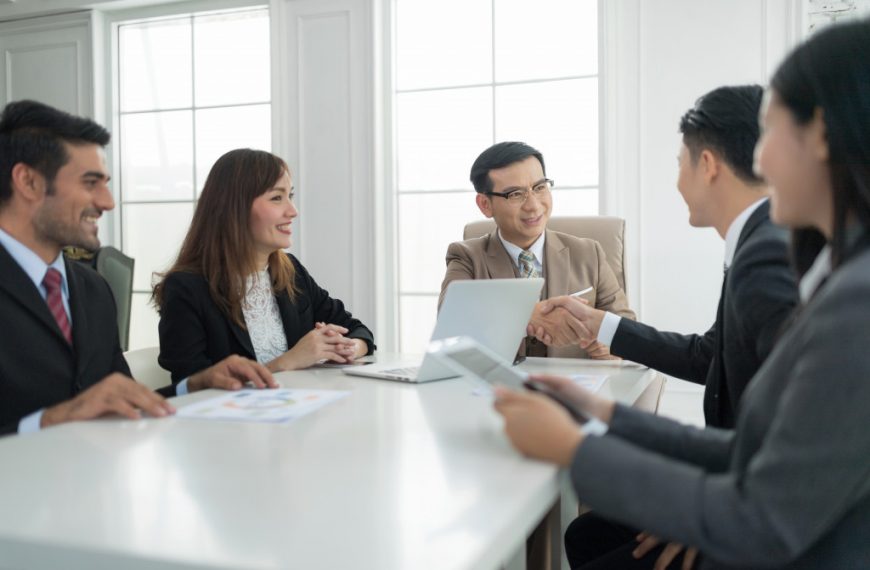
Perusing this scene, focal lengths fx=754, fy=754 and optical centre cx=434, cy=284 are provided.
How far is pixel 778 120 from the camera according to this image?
85 centimetres

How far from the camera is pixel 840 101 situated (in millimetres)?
775

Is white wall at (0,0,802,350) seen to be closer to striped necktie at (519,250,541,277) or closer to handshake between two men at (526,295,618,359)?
striped necktie at (519,250,541,277)

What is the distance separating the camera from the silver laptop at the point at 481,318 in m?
1.59

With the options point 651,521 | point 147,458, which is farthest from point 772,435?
point 147,458

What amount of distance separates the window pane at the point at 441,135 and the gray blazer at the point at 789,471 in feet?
11.2

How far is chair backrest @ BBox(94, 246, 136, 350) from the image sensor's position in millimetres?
3980

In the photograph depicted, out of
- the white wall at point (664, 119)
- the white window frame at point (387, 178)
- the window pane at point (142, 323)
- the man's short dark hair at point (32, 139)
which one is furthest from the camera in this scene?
the window pane at point (142, 323)

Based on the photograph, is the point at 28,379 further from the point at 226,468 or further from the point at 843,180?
the point at 843,180

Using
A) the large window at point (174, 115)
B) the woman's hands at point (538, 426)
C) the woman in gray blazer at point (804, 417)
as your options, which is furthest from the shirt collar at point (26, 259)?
the large window at point (174, 115)

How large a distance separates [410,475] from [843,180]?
1.95 ft

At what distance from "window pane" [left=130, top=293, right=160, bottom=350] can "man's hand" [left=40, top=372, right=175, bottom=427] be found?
3882 millimetres

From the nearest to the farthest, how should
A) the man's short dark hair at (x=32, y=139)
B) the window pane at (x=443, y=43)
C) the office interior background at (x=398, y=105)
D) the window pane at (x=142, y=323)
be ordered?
the man's short dark hair at (x=32, y=139) → the office interior background at (x=398, y=105) → the window pane at (x=443, y=43) → the window pane at (x=142, y=323)

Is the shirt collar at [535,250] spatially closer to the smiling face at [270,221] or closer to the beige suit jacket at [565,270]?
the beige suit jacket at [565,270]

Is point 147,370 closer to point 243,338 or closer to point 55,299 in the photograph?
point 243,338
